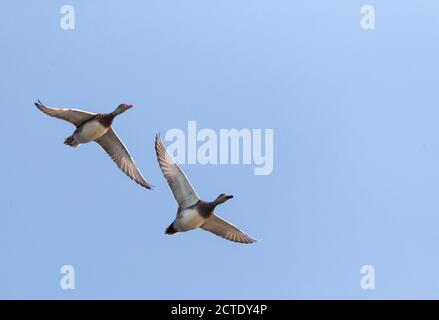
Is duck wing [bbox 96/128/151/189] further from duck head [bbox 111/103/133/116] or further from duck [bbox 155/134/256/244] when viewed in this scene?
duck [bbox 155/134/256/244]

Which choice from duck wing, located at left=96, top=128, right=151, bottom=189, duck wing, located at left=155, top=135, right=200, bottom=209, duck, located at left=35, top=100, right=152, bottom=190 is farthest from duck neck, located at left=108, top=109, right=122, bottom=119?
duck wing, located at left=155, top=135, right=200, bottom=209

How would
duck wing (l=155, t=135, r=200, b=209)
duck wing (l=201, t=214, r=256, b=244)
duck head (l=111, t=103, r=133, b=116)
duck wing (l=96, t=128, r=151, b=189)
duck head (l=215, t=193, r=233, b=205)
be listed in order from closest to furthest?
duck head (l=215, t=193, r=233, b=205) → duck wing (l=155, t=135, r=200, b=209) → duck head (l=111, t=103, r=133, b=116) → duck wing (l=201, t=214, r=256, b=244) → duck wing (l=96, t=128, r=151, b=189)

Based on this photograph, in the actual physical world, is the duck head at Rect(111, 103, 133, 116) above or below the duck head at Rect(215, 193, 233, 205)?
above

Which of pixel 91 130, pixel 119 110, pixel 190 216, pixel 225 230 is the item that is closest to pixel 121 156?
pixel 91 130

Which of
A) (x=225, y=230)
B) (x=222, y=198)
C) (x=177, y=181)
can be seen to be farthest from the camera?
(x=225, y=230)

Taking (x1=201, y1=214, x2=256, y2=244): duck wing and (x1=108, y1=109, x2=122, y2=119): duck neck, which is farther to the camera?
(x1=201, y1=214, x2=256, y2=244): duck wing

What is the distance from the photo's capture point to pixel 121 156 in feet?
60.5

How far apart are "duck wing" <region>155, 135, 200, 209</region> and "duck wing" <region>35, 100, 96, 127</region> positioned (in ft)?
3.48

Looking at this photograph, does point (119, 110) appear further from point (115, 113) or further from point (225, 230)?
point (225, 230)

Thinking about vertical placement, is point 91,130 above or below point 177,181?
above

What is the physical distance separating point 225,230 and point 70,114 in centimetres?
254

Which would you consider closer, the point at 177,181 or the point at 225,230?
the point at 177,181

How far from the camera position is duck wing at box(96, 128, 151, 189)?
60.0ft

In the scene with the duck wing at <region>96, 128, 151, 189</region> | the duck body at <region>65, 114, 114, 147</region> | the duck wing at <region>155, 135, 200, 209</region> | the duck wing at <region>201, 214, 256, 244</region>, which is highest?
the duck body at <region>65, 114, 114, 147</region>
